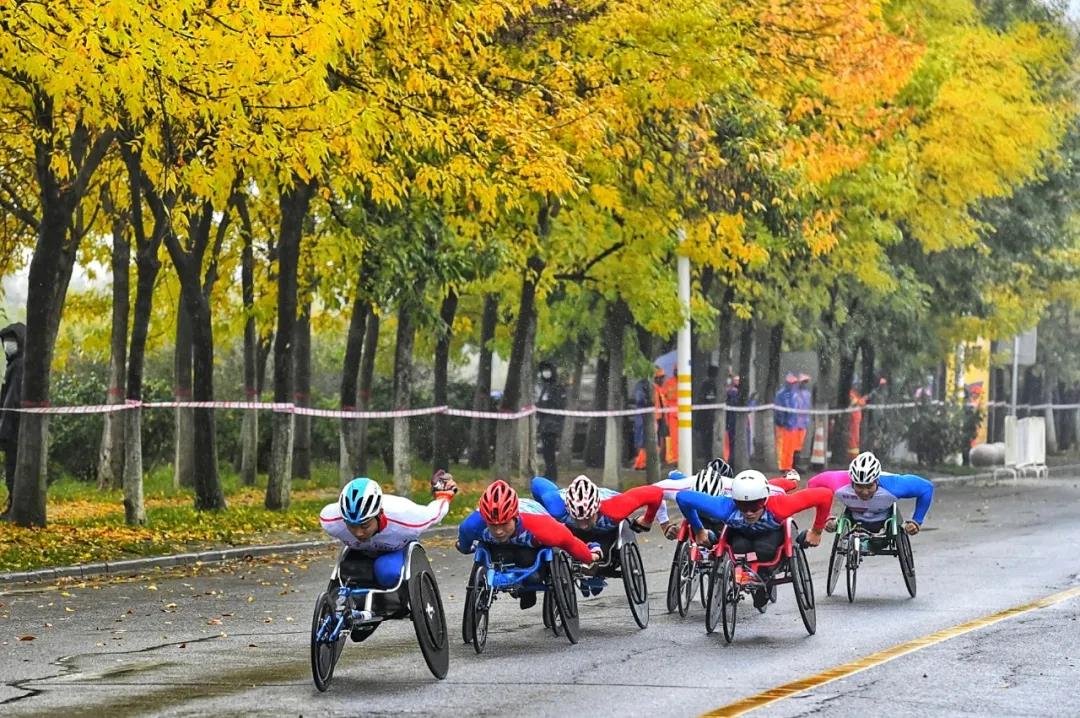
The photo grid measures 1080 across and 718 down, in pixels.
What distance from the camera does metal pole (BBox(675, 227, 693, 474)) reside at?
3138cm

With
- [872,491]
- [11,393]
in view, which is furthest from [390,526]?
[11,393]

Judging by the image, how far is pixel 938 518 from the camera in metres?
29.4

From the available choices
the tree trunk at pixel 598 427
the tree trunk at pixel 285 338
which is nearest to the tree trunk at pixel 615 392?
the tree trunk at pixel 598 427

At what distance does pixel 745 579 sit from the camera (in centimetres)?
1431

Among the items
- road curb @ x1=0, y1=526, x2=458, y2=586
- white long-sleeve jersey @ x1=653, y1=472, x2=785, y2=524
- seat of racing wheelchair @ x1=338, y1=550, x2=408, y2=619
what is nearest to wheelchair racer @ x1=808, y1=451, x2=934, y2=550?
white long-sleeve jersey @ x1=653, y1=472, x2=785, y2=524

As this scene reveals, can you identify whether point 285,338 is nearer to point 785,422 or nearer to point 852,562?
point 852,562

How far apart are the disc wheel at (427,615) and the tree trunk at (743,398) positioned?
25534 mm

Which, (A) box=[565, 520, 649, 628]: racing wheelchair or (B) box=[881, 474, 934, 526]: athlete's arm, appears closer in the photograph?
(A) box=[565, 520, 649, 628]: racing wheelchair

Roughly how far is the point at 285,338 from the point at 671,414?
677 inches

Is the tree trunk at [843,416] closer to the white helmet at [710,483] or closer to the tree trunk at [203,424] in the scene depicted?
the tree trunk at [203,424]

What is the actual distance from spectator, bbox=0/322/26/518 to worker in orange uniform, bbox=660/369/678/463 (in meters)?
16.2

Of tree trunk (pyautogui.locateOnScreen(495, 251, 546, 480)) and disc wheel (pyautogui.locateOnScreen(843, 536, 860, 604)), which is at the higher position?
tree trunk (pyautogui.locateOnScreen(495, 251, 546, 480))

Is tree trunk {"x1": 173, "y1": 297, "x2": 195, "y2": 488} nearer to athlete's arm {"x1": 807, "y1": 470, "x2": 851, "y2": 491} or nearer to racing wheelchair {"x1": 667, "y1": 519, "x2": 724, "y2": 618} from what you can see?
athlete's arm {"x1": 807, "y1": 470, "x2": 851, "y2": 491}

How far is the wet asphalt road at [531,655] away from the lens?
11.0m
